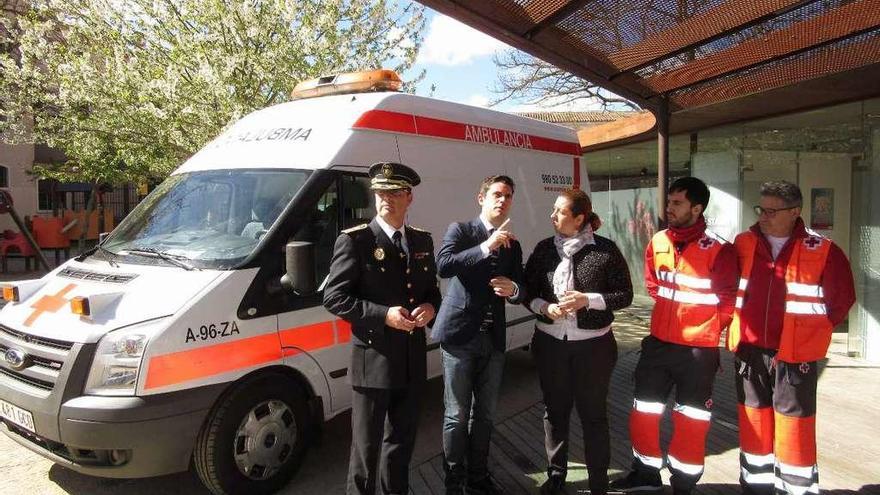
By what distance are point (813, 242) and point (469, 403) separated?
2.09 metres

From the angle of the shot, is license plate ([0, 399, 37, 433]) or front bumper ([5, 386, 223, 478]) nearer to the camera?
front bumper ([5, 386, 223, 478])

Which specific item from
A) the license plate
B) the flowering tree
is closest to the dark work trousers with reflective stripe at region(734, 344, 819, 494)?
the license plate

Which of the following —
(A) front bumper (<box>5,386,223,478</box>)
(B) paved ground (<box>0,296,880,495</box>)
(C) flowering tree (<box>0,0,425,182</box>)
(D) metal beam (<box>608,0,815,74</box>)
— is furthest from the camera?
(C) flowering tree (<box>0,0,425,182</box>)

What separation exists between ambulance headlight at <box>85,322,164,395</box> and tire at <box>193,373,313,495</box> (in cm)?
50

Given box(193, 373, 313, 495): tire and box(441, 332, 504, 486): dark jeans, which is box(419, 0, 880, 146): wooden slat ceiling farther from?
box(193, 373, 313, 495): tire

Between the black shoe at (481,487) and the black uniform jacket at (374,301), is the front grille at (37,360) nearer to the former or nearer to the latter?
the black uniform jacket at (374,301)

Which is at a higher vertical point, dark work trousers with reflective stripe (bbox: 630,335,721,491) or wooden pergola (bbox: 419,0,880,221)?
wooden pergola (bbox: 419,0,880,221)

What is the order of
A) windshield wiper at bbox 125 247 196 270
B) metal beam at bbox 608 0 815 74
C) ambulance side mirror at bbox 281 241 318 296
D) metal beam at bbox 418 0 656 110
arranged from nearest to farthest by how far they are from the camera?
ambulance side mirror at bbox 281 241 318 296, windshield wiper at bbox 125 247 196 270, metal beam at bbox 608 0 815 74, metal beam at bbox 418 0 656 110

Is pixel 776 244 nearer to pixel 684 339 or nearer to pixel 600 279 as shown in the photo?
pixel 684 339

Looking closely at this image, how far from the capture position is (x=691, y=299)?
3279 mm

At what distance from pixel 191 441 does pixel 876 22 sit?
574cm

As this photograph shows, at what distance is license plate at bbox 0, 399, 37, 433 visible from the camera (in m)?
3.12

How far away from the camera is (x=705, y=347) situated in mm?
3236

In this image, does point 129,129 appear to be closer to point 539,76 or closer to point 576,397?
point 576,397
